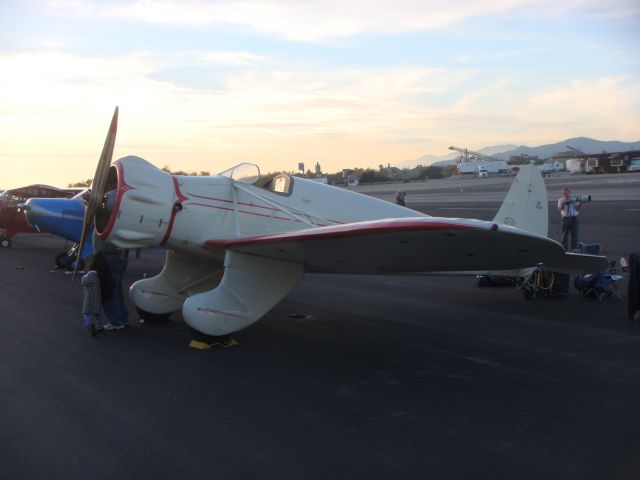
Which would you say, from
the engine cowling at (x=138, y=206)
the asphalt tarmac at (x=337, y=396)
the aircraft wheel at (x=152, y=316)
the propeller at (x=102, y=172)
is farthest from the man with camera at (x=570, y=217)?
the propeller at (x=102, y=172)

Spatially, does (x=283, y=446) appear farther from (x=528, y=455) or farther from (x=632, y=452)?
(x=632, y=452)

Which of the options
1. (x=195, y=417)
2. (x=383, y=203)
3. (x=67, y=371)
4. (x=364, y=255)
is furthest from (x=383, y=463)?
(x=383, y=203)

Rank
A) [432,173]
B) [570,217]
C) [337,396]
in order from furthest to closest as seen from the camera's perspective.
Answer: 1. [432,173]
2. [570,217]
3. [337,396]

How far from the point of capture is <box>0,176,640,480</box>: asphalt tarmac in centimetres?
A: 375

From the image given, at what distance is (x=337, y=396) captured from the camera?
5.02 m

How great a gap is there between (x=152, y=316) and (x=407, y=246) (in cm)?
403

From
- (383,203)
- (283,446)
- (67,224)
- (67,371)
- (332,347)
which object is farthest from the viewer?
(67,224)

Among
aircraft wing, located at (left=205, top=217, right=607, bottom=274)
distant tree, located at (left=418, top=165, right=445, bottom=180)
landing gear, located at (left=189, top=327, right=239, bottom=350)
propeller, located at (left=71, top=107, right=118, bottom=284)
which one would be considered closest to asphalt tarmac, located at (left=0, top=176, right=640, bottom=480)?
landing gear, located at (left=189, top=327, right=239, bottom=350)

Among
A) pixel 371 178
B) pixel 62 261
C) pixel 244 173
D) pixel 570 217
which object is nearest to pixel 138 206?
pixel 244 173

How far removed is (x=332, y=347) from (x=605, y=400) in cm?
292

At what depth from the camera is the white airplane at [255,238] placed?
538cm

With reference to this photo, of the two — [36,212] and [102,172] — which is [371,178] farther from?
[102,172]

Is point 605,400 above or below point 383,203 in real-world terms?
below

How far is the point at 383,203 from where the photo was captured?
28.9 ft
